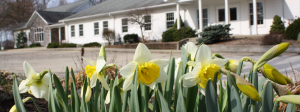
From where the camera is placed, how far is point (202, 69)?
0.76 m

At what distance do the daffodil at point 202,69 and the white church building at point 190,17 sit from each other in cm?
1438

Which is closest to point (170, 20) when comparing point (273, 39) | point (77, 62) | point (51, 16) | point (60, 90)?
point (273, 39)

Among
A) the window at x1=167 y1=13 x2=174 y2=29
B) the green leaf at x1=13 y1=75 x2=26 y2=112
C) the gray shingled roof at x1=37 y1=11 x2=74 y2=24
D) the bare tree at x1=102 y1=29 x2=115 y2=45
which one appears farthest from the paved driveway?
the gray shingled roof at x1=37 y1=11 x2=74 y2=24

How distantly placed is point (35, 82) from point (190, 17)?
17.2 m

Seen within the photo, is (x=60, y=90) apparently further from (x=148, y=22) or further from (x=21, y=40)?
(x=21, y=40)

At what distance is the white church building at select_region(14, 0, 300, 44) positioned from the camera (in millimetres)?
14312

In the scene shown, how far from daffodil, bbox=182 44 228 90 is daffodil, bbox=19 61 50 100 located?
0.66 meters

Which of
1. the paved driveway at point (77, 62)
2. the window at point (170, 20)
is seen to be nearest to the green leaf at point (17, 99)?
the paved driveway at point (77, 62)

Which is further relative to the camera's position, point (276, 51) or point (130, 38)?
point (130, 38)

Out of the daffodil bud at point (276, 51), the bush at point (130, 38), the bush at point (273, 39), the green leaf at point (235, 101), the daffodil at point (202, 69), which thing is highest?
the bush at point (130, 38)

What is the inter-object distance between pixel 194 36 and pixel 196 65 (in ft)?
52.5

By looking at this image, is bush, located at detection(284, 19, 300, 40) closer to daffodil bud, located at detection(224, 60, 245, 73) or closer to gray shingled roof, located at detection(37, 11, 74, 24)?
daffodil bud, located at detection(224, 60, 245, 73)

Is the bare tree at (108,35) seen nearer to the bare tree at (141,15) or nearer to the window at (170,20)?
the bare tree at (141,15)

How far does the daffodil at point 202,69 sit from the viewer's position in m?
0.72
